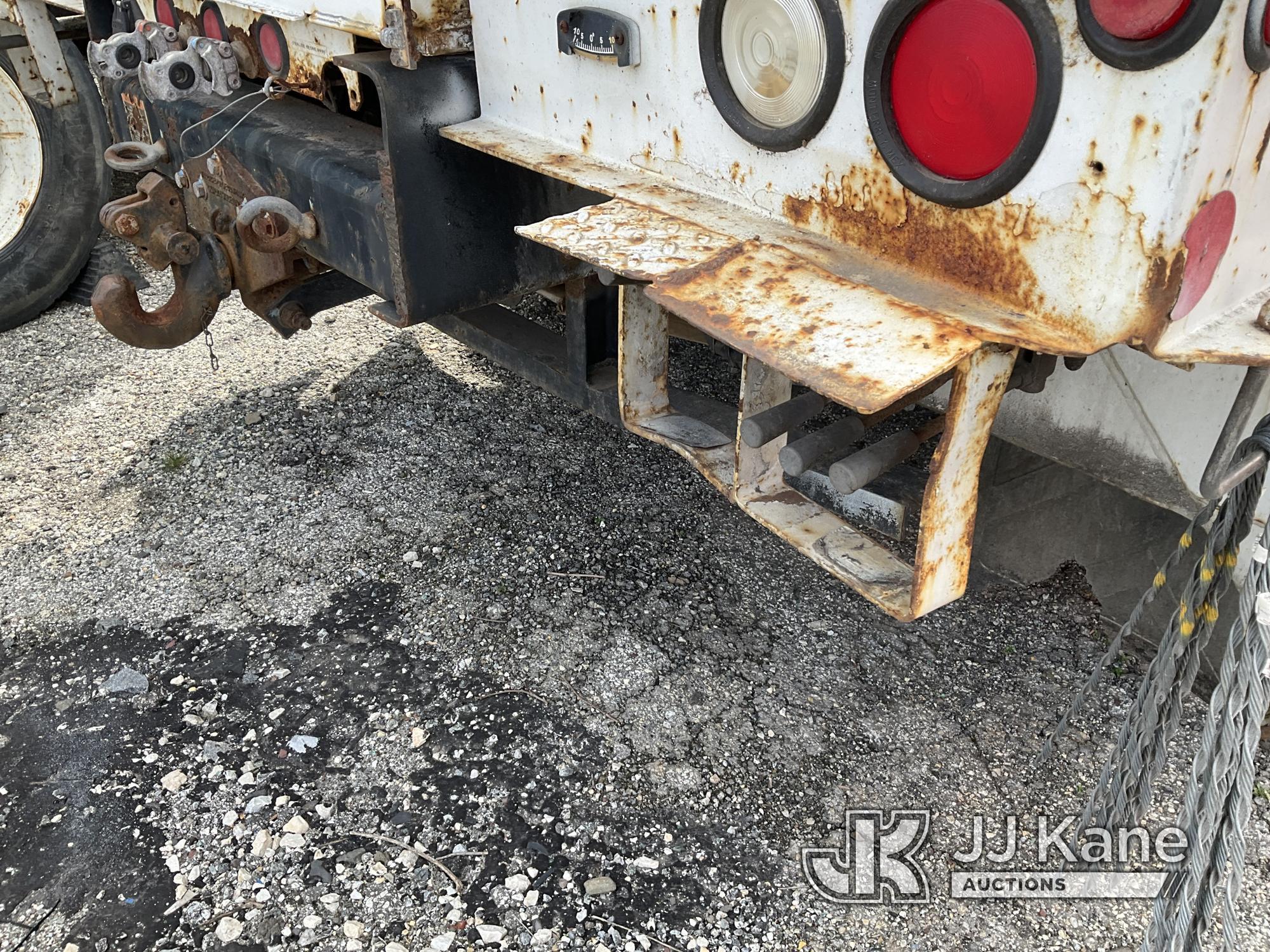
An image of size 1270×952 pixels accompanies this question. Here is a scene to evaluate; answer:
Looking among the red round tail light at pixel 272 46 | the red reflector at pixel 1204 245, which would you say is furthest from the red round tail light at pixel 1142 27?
the red round tail light at pixel 272 46

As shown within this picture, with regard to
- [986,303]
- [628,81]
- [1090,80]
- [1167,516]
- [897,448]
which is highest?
[1090,80]

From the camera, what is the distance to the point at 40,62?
321 cm

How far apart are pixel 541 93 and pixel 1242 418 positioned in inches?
45.5

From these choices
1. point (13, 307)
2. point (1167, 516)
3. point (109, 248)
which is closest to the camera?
point (1167, 516)

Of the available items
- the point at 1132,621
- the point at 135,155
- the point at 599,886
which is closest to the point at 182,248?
the point at 135,155

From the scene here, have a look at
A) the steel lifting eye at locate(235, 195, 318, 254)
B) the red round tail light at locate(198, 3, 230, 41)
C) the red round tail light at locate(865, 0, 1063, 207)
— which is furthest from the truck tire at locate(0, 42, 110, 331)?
the red round tail light at locate(865, 0, 1063, 207)

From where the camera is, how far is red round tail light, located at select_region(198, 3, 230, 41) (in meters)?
2.07

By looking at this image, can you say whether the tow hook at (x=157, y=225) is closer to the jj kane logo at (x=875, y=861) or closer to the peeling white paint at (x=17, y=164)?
the jj kane logo at (x=875, y=861)

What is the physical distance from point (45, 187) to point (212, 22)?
1.75 metres

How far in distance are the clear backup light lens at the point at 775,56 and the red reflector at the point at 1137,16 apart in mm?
332

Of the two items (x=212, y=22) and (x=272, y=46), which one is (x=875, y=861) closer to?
(x=272, y=46)

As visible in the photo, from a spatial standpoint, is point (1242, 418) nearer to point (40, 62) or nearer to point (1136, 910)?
point (1136, 910)

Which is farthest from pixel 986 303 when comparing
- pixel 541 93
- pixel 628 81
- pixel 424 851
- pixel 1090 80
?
pixel 424 851

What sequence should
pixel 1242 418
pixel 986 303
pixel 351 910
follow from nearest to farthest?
1. pixel 986 303
2. pixel 1242 418
3. pixel 351 910
